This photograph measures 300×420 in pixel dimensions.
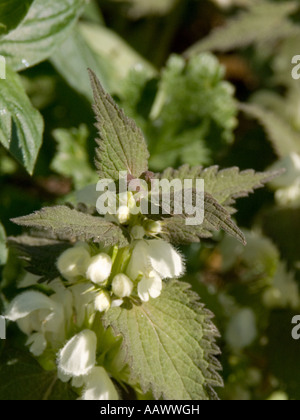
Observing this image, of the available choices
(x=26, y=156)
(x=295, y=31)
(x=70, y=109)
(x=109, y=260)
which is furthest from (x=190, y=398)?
(x=295, y=31)

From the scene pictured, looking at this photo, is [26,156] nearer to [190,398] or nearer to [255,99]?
[190,398]

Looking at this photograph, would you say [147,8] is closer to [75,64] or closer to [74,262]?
[75,64]

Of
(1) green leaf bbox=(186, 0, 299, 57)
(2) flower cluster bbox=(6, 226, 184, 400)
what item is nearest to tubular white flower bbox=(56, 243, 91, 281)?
(2) flower cluster bbox=(6, 226, 184, 400)

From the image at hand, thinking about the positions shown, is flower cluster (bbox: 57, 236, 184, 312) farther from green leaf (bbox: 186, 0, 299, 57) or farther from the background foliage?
green leaf (bbox: 186, 0, 299, 57)

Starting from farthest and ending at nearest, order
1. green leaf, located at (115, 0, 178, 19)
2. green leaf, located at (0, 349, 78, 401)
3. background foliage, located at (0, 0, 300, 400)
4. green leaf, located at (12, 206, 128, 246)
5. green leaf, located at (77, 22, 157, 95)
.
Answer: green leaf, located at (115, 0, 178, 19) < green leaf, located at (77, 22, 157, 95) < background foliage, located at (0, 0, 300, 400) < green leaf, located at (0, 349, 78, 401) < green leaf, located at (12, 206, 128, 246)

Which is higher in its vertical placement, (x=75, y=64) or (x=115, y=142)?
(x=115, y=142)

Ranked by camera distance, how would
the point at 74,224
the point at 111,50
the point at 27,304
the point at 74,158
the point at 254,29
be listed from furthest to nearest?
1. the point at 111,50
2. the point at 254,29
3. the point at 74,158
4. the point at 27,304
5. the point at 74,224

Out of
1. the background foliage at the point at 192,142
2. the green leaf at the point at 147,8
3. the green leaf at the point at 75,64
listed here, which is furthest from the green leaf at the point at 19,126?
the green leaf at the point at 147,8

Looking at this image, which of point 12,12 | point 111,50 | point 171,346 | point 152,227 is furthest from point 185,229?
point 111,50
